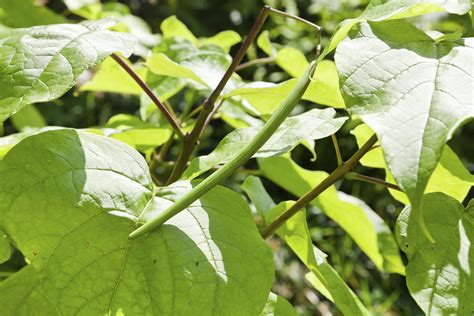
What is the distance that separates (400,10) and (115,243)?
0.34 metres

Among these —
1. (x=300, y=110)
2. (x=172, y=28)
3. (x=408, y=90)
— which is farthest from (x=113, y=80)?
(x=300, y=110)

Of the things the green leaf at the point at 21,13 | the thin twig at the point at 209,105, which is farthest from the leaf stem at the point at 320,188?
the green leaf at the point at 21,13

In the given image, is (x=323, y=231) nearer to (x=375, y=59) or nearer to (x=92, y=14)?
(x=92, y=14)

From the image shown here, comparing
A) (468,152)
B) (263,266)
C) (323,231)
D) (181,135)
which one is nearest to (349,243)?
(323,231)

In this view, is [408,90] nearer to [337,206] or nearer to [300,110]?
[337,206]

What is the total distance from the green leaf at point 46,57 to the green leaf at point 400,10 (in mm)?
218

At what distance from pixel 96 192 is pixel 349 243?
7.03ft

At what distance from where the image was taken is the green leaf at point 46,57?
679 millimetres

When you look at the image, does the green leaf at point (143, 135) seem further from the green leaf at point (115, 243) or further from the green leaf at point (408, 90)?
the green leaf at point (408, 90)

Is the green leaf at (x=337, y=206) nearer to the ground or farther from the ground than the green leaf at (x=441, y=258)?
nearer to the ground

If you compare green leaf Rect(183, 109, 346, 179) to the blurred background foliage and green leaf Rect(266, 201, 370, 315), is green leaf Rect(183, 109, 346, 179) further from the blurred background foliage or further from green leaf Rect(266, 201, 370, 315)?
the blurred background foliage

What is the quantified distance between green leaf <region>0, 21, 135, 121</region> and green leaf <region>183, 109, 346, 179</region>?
0.48 feet

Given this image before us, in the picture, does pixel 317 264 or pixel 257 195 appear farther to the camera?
pixel 257 195

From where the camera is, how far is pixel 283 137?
29.4 inches
